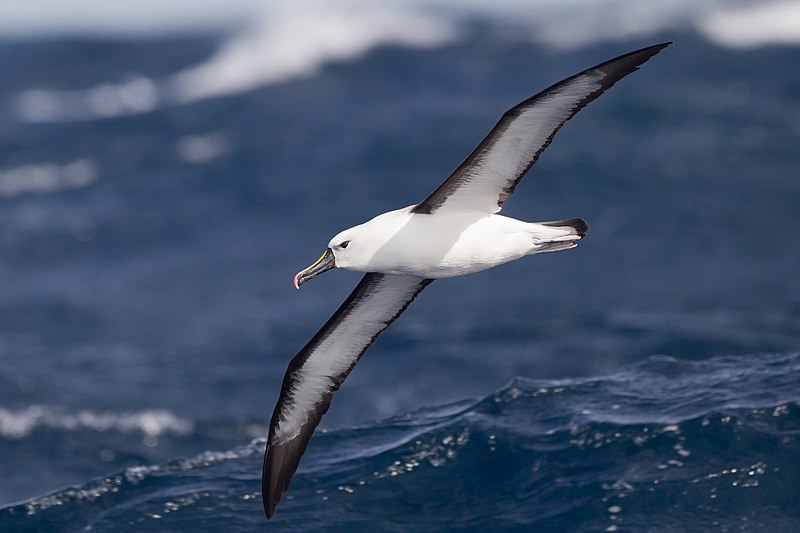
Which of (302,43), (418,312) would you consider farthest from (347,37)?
(418,312)

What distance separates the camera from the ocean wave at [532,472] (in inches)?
408

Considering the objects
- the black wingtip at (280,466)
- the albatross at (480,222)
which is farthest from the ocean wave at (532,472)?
the albatross at (480,222)

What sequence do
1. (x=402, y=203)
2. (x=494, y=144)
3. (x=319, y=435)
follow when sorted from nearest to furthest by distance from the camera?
1. (x=494, y=144)
2. (x=319, y=435)
3. (x=402, y=203)

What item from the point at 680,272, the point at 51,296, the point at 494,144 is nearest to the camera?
the point at 494,144

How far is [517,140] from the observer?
9273 mm

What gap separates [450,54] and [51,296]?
20.6 metres

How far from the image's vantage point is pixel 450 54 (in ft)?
133

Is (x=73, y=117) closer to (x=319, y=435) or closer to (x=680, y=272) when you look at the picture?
(x=680, y=272)

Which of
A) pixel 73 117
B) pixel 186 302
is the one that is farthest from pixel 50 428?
pixel 73 117

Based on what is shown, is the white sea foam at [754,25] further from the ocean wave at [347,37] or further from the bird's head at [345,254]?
the bird's head at [345,254]

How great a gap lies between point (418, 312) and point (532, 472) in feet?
35.4

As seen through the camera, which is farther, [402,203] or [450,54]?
[450,54]

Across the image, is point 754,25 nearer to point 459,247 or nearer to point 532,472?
point 532,472

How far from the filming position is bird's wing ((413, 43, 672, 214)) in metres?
8.75
